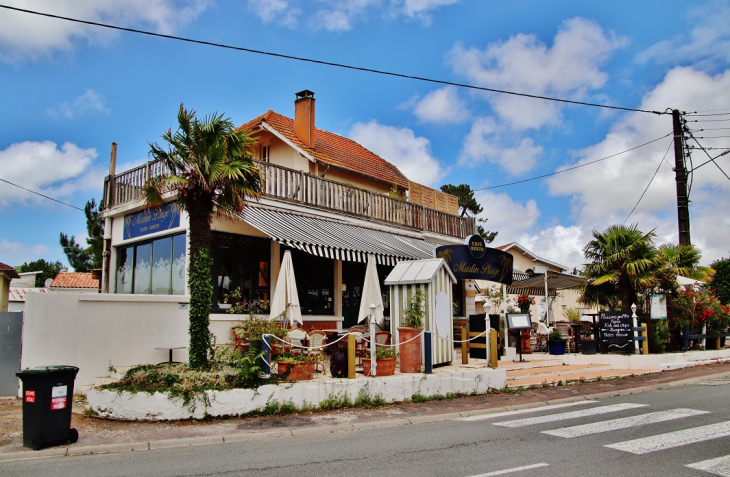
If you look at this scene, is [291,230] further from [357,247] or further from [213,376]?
[213,376]

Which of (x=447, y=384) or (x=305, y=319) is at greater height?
(x=305, y=319)

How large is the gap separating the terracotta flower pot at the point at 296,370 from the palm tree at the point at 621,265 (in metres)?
10.5

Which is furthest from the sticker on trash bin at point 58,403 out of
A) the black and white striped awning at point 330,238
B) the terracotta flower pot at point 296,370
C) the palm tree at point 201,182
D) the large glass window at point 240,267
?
the large glass window at point 240,267

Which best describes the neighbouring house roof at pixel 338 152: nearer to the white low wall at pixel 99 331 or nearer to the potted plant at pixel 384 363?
the white low wall at pixel 99 331

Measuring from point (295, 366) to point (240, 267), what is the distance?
17.1 ft

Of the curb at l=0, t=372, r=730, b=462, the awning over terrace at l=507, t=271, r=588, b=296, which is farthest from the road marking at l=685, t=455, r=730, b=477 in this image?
the awning over terrace at l=507, t=271, r=588, b=296

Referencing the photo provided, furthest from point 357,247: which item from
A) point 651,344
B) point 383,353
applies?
point 651,344

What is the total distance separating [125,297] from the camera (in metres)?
11.8

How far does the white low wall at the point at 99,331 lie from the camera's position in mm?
10703

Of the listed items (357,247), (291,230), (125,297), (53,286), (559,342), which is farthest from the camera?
(53,286)

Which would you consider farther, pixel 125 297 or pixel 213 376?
pixel 125 297

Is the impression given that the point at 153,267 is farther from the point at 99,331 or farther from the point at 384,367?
the point at 384,367

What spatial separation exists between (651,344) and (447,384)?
883 cm

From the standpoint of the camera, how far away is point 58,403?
730 centimetres
